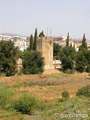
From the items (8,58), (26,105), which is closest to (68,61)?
(8,58)

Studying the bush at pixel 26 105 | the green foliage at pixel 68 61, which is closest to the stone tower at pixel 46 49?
the green foliage at pixel 68 61

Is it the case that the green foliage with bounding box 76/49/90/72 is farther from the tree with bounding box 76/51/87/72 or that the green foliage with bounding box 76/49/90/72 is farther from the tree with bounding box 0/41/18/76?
the tree with bounding box 0/41/18/76

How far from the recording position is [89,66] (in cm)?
6166

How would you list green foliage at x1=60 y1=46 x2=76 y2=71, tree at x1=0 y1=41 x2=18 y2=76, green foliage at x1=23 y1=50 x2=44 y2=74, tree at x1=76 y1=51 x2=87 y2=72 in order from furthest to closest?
green foliage at x1=60 y1=46 x2=76 y2=71 → tree at x1=76 y1=51 x2=87 y2=72 → green foliage at x1=23 y1=50 x2=44 y2=74 → tree at x1=0 y1=41 x2=18 y2=76

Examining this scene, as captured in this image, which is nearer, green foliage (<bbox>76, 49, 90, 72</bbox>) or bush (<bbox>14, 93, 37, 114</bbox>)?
bush (<bbox>14, 93, 37, 114</bbox>)

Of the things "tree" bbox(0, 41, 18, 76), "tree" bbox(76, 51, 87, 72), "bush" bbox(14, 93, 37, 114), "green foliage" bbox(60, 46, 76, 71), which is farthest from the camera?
"green foliage" bbox(60, 46, 76, 71)

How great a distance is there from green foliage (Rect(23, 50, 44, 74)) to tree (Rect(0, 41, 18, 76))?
5.71 feet

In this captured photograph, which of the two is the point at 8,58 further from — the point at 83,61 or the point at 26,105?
the point at 26,105

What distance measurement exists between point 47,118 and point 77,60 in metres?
45.5

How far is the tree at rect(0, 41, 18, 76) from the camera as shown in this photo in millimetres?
51594

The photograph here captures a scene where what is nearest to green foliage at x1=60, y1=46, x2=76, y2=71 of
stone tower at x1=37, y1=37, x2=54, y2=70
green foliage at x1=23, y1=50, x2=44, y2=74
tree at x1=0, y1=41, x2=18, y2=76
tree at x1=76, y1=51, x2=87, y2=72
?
tree at x1=76, y1=51, x2=87, y2=72

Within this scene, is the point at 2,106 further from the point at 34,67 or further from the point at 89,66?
the point at 89,66

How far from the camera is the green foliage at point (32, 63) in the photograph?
53.7 m

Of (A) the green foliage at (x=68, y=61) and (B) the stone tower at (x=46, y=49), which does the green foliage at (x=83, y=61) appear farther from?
(B) the stone tower at (x=46, y=49)
